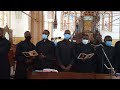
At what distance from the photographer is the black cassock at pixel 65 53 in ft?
16.9

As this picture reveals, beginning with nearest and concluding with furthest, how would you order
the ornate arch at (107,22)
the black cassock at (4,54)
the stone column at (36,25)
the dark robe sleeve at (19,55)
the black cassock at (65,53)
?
the black cassock at (4,54) → the dark robe sleeve at (19,55) → the black cassock at (65,53) → the stone column at (36,25) → the ornate arch at (107,22)

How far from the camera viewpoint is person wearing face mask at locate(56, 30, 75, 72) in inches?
201

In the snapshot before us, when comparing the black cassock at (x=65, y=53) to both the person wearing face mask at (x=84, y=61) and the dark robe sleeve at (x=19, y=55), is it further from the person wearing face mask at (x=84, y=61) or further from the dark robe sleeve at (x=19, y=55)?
the dark robe sleeve at (x=19, y=55)

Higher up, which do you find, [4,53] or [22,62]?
[4,53]

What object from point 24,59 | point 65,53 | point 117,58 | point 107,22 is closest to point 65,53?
point 65,53

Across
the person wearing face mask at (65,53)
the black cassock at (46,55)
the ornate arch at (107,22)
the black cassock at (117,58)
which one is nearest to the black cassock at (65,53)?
the person wearing face mask at (65,53)

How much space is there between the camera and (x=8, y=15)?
11.3m

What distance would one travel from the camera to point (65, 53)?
5.27m

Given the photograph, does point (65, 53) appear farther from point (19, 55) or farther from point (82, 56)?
point (19, 55)
